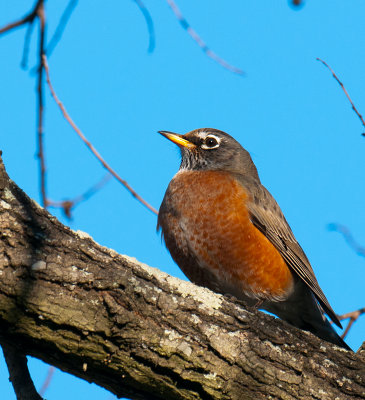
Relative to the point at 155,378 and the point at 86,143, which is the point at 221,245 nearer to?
the point at 86,143

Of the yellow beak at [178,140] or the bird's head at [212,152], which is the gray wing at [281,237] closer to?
the bird's head at [212,152]

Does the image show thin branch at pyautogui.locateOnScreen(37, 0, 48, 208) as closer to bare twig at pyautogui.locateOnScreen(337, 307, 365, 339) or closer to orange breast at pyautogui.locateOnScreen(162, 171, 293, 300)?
orange breast at pyautogui.locateOnScreen(162, 171, 293, 300)

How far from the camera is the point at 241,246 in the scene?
5.57 m

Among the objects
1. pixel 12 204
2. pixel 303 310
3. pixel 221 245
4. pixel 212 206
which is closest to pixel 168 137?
pixel 212 206

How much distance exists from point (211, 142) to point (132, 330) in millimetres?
4530

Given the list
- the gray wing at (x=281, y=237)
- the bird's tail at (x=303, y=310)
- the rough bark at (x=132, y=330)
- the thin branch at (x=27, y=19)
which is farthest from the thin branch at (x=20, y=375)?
the bird's tail at (x=303, y=310)

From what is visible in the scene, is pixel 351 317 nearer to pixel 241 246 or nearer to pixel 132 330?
pixel 241 246

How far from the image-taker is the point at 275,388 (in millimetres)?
3570

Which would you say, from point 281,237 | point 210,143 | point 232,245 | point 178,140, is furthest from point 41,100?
point 210,143

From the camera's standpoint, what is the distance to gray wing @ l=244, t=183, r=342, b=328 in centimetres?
586

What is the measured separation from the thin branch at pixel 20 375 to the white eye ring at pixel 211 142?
4.58 metres

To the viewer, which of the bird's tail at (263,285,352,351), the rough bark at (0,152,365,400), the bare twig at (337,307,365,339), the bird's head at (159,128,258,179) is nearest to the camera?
the rough bark at (0,152,365,400)

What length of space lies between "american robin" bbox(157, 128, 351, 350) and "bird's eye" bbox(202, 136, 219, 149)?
2.98 feet

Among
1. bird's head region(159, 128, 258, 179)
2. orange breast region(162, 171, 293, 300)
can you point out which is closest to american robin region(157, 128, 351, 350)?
orange breast region(162, 171, 293, 300)
